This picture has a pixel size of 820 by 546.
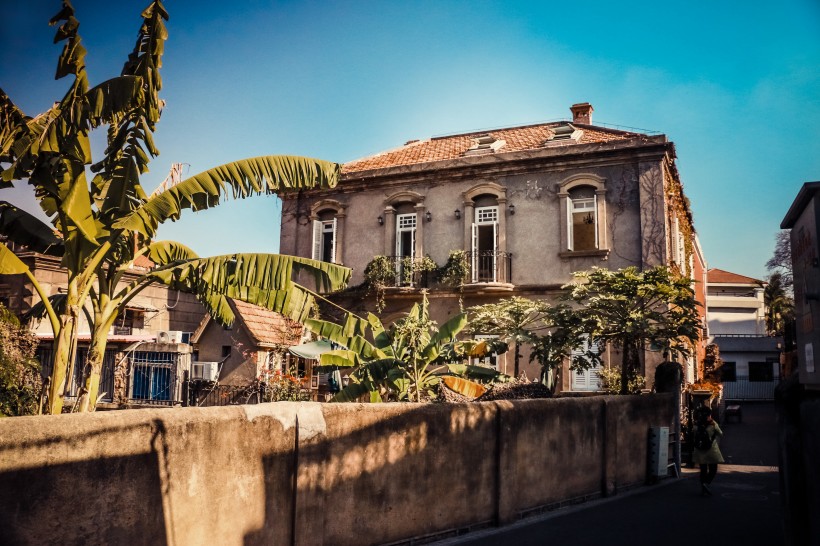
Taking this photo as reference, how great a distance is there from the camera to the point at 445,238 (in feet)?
73.2

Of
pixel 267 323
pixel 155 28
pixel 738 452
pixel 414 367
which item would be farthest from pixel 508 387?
pixel 155 28

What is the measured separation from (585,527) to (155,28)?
28.7ft

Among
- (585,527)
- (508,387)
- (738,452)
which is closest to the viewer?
(585,527)

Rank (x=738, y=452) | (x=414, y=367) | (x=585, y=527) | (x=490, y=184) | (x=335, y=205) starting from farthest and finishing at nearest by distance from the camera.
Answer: (x=335, y=205) < (x=490, y=184) < (x=738, y=452) < (x=414, y=367) < (x=585, y=527)

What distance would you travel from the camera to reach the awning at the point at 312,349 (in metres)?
14.4

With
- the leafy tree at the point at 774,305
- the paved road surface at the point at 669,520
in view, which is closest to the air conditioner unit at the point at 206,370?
the paved road surface at the point at 669,520

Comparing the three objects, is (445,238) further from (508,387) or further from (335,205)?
(508,387)

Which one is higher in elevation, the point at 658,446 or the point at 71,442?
the point at 71,442

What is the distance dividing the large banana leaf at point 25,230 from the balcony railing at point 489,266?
1408 centimetres

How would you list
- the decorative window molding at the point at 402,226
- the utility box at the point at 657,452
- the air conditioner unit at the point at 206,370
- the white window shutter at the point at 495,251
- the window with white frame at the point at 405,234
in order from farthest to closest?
1. the window with white frame at the point at 405,234
2. the decorative window molding at the point at 402,226
3. the white window shutter at the point at 495,251
4. the air conditioner unit at the point at 206,370
5. the utility box at the point at 657,452

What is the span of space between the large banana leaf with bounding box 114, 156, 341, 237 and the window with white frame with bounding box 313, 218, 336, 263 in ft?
48.3

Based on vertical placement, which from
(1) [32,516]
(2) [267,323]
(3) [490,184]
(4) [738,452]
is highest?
(3) [490,184]

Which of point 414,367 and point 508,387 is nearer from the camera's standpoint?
point 414,367

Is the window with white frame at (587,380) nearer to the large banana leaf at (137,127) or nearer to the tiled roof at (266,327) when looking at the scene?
the tiled roof at (266,327)
